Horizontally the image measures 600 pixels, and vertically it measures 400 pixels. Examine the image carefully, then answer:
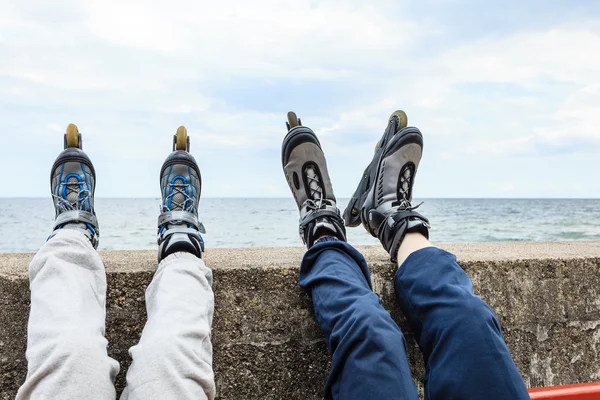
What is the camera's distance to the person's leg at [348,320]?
90cm

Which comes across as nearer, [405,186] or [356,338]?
[356,338]

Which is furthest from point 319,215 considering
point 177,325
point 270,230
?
point 270,230

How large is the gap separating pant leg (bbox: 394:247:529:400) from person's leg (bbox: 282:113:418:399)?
0.09 m

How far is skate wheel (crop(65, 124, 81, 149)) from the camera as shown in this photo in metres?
1.51

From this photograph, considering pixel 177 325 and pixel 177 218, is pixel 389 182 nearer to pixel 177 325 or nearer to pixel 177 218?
pixel 177 218

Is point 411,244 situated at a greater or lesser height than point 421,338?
greater

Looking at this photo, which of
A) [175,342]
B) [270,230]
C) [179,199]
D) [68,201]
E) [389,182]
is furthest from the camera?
[270,230]

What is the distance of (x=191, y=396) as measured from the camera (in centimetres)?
82

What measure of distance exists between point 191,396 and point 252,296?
46 cm

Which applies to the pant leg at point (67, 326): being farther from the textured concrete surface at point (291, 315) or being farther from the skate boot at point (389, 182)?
the skate boot at point (389, 182)

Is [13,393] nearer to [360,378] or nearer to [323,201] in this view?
[360,378]

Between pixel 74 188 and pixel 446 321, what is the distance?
45.1 inches

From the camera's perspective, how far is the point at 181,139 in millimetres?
1629

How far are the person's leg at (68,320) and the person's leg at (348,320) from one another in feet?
1.55
